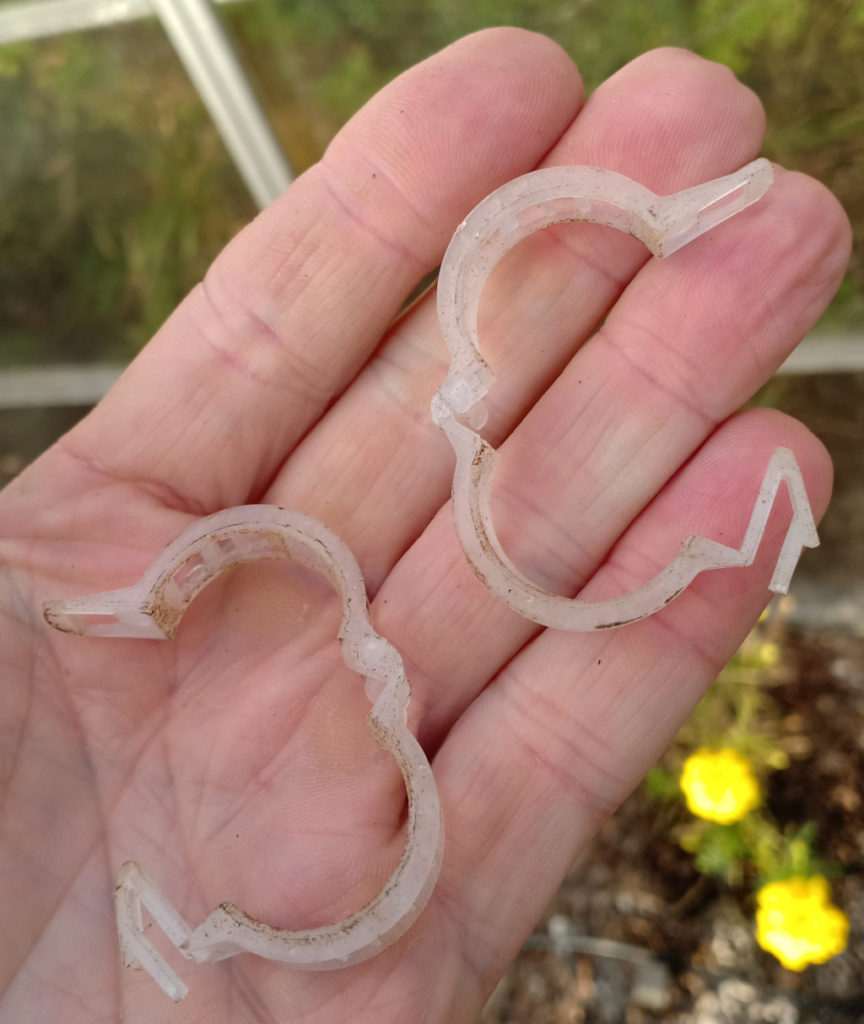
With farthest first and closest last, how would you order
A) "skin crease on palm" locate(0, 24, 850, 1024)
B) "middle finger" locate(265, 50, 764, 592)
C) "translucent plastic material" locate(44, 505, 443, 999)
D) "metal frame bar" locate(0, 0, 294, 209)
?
"metal frame bar" locate(0, 0, 294, 209), "middle finger" locate(265, 50, 764, 592), "skin crease on palm" locate(0, 24, 850, 1024), "translucent plastic material" locate(44, 505, 443, 999)

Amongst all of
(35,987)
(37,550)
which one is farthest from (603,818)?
(37,550)

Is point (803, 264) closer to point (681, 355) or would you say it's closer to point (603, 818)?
point (681, 355)

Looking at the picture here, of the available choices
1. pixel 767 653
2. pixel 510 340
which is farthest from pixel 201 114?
pixel 767 653

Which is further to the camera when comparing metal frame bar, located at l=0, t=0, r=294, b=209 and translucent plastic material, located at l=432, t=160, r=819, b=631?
metal frame bar, located at l=0, t=0, r=294, b=209

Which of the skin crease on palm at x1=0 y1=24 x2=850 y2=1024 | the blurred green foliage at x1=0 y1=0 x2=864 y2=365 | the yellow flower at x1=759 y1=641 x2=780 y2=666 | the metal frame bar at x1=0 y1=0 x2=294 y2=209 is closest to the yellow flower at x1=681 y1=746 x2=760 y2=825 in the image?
the yellow flower at x1=759 y1=641 x2=780 y2=666

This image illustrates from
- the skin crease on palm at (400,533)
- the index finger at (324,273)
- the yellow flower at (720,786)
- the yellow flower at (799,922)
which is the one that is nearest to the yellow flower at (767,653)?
the yellow flower at (720,786)

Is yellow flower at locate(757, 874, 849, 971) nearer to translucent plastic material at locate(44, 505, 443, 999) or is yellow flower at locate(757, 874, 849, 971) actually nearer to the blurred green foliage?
translucent plastic material at locate(44, 505, 443, 999)
